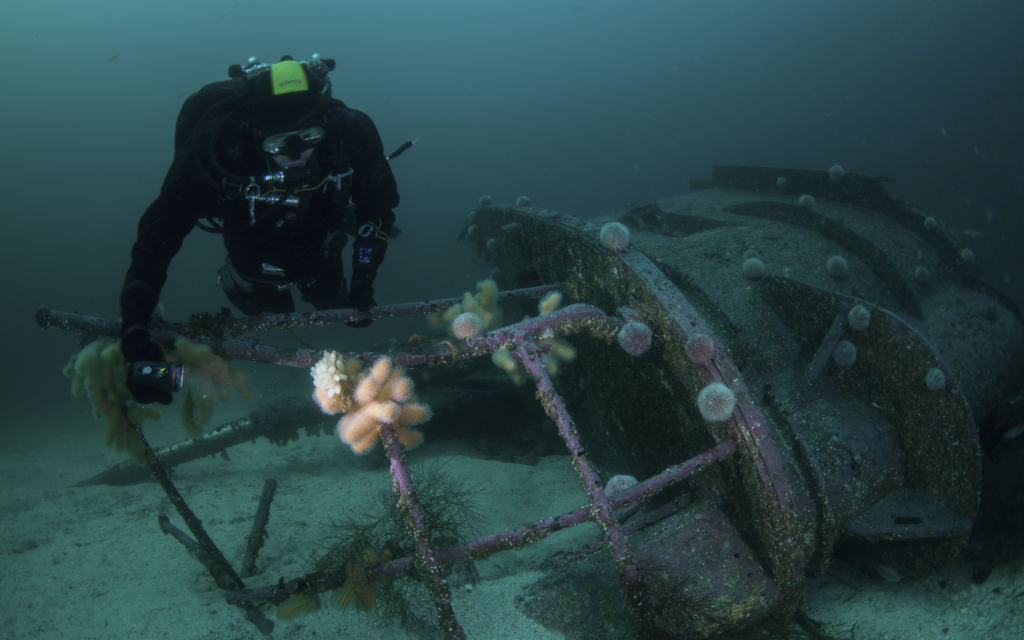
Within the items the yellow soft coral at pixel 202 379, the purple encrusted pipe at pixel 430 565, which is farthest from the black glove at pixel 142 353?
the purple encrusted pipe at pixel 430 565

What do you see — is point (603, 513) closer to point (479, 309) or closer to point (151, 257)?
point (479, 309)

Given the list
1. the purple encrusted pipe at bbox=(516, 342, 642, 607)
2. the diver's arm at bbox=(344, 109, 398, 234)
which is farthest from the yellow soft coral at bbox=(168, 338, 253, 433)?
the purple encrusted pipe at bbox=(516, 342, 642, 607)

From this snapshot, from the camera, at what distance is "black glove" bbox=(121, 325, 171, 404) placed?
245 centimetres

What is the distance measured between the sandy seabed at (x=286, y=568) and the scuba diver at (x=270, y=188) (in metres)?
1.74

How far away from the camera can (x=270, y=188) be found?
3547mm

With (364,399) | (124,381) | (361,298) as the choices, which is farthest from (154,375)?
(361,298)

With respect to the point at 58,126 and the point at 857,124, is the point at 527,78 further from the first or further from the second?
the point at 58,126

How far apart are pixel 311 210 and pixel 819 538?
4.43 m

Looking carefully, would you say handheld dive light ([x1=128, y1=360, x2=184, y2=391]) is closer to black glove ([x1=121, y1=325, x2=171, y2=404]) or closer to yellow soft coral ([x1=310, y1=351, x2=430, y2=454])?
black glove ([x1=121, y1=325, x2=171, y2=404])

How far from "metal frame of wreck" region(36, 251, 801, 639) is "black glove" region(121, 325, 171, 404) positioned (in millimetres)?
246

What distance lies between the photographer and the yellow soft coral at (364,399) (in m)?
2.38

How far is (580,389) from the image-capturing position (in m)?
4.80

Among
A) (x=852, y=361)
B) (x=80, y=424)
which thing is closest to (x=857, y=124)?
→ (x=852, y=361)

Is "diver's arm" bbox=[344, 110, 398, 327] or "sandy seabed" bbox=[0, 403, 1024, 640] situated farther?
"diver's arm" bbox=[344, 110, 398, 327]
